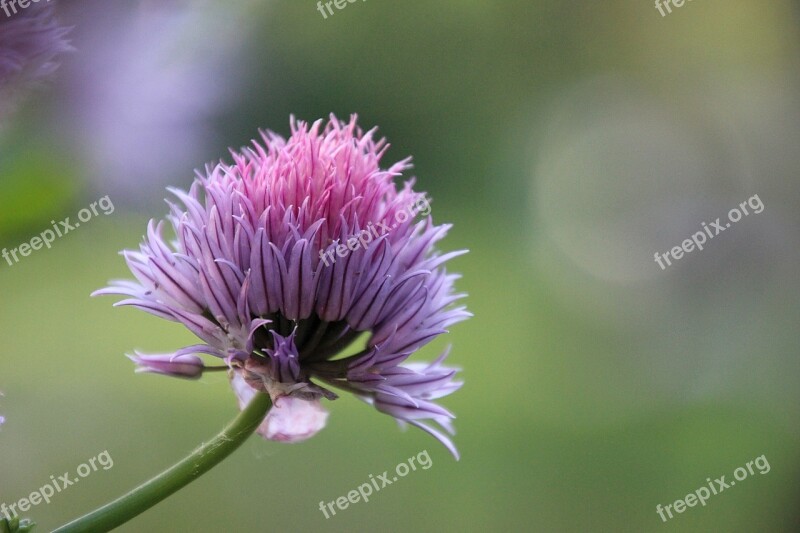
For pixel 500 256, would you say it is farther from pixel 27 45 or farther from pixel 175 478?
pixel 27 45

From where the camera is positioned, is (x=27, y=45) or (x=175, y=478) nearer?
(x=27, y=45)

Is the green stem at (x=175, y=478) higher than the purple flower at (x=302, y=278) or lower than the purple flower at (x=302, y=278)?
lower

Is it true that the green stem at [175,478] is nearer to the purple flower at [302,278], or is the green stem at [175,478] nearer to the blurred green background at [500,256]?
the purple flower at [302,278]

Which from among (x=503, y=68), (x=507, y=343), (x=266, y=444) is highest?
(x=503, y=68)

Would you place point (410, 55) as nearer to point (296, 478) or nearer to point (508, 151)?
point (508, 151)

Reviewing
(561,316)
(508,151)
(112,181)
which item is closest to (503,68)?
(508,151)

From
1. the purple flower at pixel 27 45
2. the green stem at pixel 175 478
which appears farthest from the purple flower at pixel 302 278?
the purple flower at pixel 27 45

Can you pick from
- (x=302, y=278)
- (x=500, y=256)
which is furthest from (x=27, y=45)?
(x=500, y=256)
